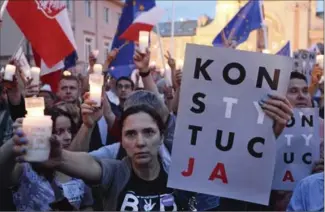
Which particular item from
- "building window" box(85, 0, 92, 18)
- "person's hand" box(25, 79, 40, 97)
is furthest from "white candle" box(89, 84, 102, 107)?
"building window" box(85, 0, 92, 18)

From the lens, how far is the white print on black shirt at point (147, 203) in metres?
2.45

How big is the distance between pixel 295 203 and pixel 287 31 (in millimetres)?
45897

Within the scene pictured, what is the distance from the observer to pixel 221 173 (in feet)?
8.53

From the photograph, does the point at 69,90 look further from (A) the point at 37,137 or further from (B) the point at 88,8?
(B) the point at 88,8

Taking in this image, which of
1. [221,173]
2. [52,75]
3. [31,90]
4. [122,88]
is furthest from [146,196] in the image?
[52,75]

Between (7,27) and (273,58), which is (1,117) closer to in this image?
(273,58)

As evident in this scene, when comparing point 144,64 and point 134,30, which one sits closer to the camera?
point 144,64

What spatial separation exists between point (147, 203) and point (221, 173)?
0.39m

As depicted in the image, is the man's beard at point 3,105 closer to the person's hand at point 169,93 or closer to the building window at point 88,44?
the person's hand at point 169,93

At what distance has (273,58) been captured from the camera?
256 cm

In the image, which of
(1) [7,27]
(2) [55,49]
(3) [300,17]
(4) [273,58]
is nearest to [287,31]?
(3) [300,17]

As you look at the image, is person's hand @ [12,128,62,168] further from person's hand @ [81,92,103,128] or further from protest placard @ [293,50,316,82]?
protest placard @ [293,50,316,82]

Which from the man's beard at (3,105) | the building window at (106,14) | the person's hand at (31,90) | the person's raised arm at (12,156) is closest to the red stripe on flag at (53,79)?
the person's hand at (31,90)

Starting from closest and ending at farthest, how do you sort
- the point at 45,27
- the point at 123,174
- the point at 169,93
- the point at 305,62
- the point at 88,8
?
1. the point at 123,174
2. the point at 45,27
3. the point at 169,93
4. the point at 305,62
5. the point at 88,8
